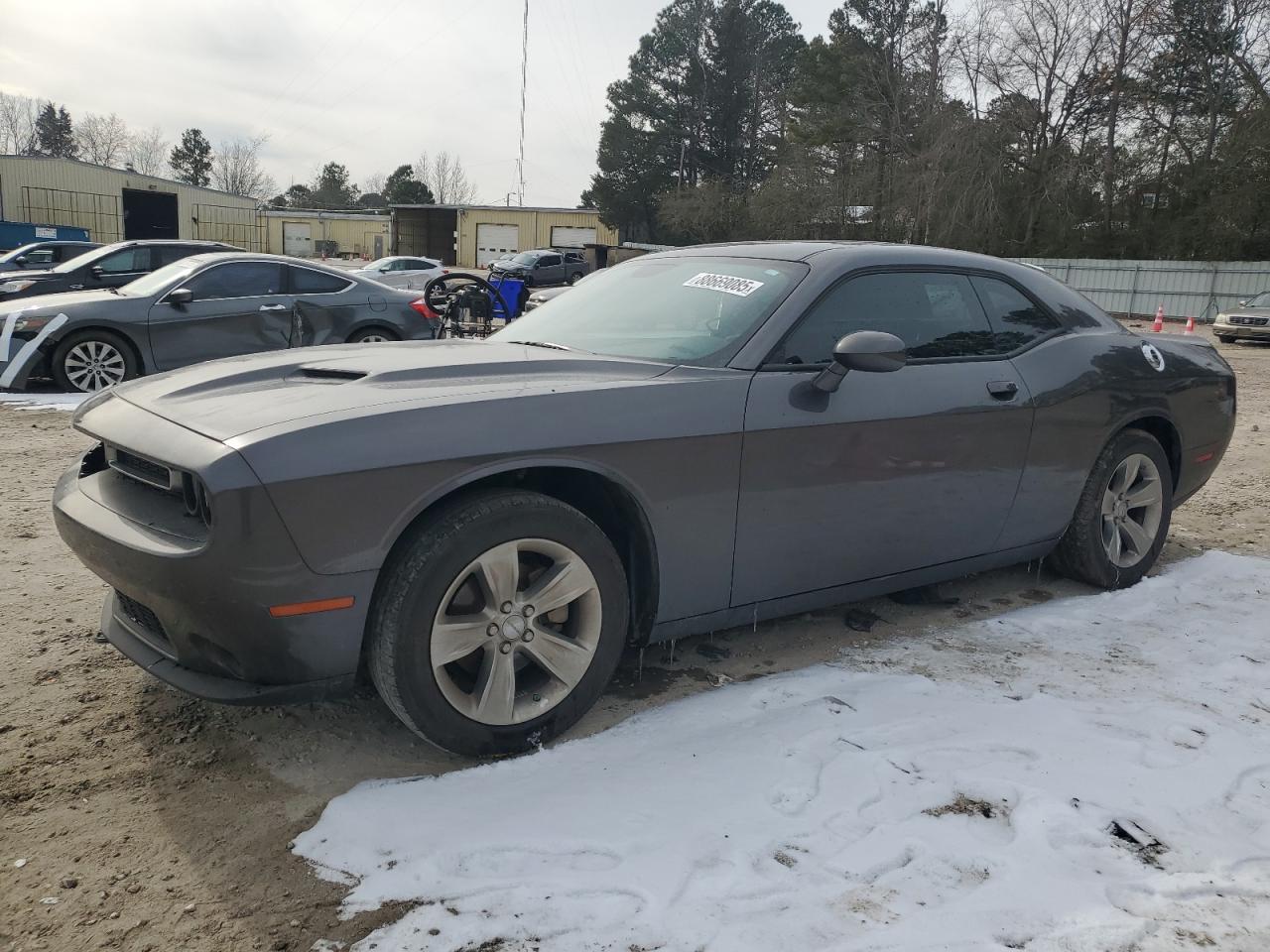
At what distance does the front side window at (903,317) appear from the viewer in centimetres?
328

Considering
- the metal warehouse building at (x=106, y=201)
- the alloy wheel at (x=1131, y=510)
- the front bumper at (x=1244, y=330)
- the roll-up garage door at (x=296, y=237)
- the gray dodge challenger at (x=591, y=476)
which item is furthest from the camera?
the roll-up garage door at (x=296, y=237)

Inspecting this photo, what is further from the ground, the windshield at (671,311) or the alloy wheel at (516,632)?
the windshield at (671,311)

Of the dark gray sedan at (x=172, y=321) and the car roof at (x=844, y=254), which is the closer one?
the car roof at (x=844, y=254)

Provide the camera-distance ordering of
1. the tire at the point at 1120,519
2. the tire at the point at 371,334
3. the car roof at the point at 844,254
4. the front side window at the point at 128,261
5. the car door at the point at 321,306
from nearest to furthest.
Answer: the car roof at the point at 844,254, the tire at the point at 1120,519, the car door at the point at 321,306, the tire at the point at 371,334, the front side window at the point at 128,261

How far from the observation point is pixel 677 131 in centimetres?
5800

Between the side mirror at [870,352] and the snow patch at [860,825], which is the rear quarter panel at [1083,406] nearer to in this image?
the snow patch at [860,825]

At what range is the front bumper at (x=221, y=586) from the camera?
2258 millimetres

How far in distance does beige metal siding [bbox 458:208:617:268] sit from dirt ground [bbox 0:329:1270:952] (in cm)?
5858

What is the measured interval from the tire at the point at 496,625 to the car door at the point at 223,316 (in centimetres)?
699

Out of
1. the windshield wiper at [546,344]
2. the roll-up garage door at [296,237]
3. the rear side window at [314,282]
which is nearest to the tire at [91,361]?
the rear side window at [314,282]

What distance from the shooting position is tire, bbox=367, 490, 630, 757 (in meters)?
2.47

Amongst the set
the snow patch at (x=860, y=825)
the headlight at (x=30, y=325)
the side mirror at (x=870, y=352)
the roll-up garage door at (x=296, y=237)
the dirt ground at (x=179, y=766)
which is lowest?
the dirt ground at (x=179, y=766)

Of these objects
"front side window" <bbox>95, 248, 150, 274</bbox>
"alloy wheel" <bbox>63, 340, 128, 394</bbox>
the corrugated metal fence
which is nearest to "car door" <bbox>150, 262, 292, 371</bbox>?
"alloy wheel" <bbox>63, 340, 128, 394</bbox>

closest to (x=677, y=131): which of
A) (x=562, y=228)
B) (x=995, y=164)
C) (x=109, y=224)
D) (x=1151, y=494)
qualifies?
(x=562, y=228)
